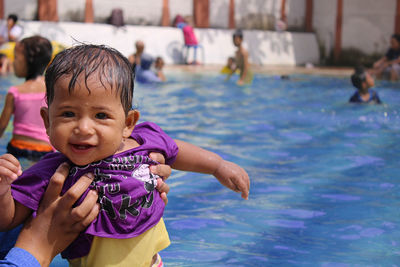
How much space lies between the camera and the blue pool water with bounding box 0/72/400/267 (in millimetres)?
2923

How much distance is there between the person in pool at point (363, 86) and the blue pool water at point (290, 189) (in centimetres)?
25

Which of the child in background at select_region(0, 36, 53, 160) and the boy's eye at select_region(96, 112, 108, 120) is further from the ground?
the boy's eye at select_region(96, 112, 108, 120)

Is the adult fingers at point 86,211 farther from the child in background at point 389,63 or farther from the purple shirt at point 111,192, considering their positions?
the child in background at point 389,63

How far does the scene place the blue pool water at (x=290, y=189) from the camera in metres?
2.92

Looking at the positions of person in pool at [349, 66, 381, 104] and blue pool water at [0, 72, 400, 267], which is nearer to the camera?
blue pool water at [0, 72, 400, 267]

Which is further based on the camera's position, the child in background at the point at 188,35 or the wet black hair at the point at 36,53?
the child in background at the point at 188,35

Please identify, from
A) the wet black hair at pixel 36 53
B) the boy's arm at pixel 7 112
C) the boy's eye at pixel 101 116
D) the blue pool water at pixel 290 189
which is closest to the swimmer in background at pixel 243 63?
the blue pool water at pixel 290 189

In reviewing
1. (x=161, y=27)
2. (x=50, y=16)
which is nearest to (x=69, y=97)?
(x=50, y=16)

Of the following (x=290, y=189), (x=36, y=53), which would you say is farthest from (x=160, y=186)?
(x=36, y=53)

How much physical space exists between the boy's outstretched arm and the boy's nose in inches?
22.0

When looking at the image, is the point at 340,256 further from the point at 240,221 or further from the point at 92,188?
the point at 92,188

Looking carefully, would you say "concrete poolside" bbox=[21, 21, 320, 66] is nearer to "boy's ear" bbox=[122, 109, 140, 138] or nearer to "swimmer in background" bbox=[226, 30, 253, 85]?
"swimmer in background" bbox=[226, 30, 253, 85]

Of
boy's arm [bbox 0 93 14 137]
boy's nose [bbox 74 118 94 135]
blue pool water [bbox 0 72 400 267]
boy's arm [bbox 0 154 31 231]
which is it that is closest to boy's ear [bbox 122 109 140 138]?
boy's nose [bbox 74 118 94 135]

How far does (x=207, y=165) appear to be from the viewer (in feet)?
7.91
